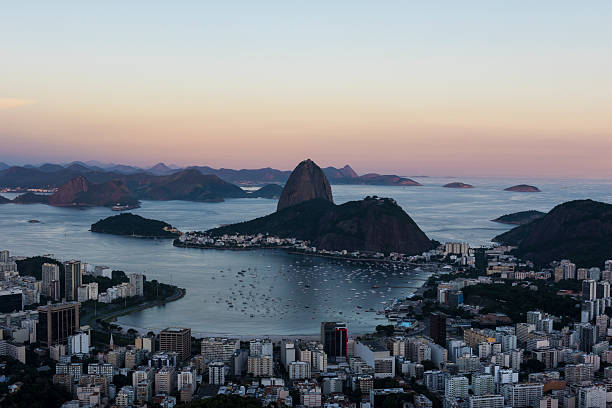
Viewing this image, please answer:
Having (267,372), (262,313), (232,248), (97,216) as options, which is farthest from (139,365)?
(97,216)

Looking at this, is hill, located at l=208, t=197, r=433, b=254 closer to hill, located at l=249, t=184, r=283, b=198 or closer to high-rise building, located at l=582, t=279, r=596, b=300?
high-rise building, located at l=582, t=279, r=596, b=300

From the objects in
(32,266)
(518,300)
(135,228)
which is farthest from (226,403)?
(135,228)

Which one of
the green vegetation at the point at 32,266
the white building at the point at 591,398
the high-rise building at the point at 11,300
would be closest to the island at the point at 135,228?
the green vegetation at the point at 32,266

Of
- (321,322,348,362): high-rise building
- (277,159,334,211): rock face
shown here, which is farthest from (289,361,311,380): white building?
(277,159,334,211): rock face

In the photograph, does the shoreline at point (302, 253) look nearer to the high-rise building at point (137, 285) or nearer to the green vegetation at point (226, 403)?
the high-rise building at point (137, 285)

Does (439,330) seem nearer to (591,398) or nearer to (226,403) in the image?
(591,398)
